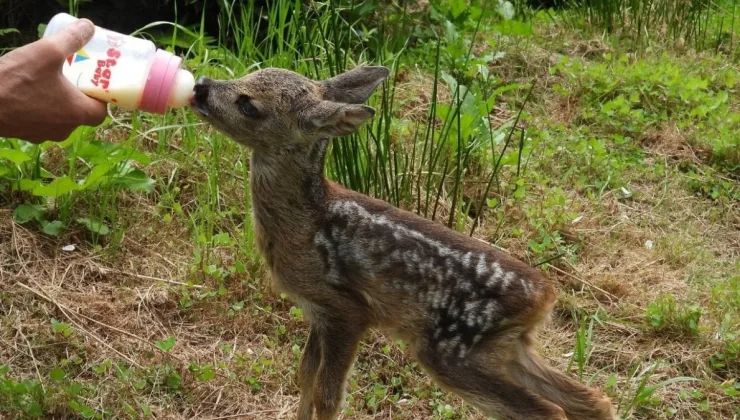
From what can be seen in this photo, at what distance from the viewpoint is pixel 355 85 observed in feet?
14.8

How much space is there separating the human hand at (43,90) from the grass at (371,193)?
1135mm

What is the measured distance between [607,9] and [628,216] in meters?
3.07

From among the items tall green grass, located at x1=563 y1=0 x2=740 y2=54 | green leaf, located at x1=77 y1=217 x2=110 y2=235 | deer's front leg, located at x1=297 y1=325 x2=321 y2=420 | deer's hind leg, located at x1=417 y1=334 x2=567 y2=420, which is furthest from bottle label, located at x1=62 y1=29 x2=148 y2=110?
tall green grass, located at x1=563 y1=0 x2=740 y2=54

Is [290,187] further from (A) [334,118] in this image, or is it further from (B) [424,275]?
(B) [424,275]

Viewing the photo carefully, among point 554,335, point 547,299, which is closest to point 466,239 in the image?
point 547,299

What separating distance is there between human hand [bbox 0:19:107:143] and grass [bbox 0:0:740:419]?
1135 mm

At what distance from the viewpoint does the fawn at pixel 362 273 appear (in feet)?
13.2

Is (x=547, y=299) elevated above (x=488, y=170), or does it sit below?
above

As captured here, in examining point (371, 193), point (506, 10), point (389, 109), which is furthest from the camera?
point (506, 10)

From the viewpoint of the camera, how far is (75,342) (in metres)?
4.76

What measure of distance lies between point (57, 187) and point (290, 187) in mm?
1413

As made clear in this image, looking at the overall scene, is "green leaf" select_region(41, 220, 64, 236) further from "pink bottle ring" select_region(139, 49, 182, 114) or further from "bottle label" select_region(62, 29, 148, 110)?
"pink bottle ring" select_region(139, 49, 182, 114)

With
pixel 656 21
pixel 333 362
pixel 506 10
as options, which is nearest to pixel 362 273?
pixel 333 362

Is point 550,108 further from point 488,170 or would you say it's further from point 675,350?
point 675,350
